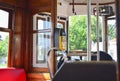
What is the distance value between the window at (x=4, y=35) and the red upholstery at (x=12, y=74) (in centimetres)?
30

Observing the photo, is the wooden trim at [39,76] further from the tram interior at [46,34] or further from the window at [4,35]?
the window at [4,35]

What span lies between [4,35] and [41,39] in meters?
0.84

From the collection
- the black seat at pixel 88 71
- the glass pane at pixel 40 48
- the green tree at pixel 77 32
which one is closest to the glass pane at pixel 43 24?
the glass pane at pixel 40 48

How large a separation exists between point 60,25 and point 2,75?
76.5 inches

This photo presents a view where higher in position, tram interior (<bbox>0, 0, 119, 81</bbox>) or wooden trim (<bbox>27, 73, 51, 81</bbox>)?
tram interior (<bbox>0, 0, 119, 81</bbox>)

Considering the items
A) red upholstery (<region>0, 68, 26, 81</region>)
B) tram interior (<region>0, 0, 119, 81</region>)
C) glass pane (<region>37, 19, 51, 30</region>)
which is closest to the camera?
red upholstery (<region>0, 68, 26, 81</region>)

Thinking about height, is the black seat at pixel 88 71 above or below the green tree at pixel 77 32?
below

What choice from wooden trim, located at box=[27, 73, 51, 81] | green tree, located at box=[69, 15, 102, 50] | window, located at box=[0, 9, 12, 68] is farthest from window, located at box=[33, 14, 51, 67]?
green tree, located at box=[69, 15, 102, 50]

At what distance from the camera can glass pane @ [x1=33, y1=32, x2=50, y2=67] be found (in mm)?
4512

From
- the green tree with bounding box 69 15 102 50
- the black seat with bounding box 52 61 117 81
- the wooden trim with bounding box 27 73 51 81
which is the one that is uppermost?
the green tree with bounding box 69 15 102 50

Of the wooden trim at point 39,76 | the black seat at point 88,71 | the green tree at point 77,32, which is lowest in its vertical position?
the wooden trim at point 39,76

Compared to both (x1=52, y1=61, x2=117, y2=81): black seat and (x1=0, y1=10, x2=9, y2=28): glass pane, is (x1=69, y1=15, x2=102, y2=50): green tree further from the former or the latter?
(x1=52, y1=61, x2=117, y2=81): black seat

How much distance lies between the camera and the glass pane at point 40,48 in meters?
4.51

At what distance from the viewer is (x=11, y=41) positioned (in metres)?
4.56
